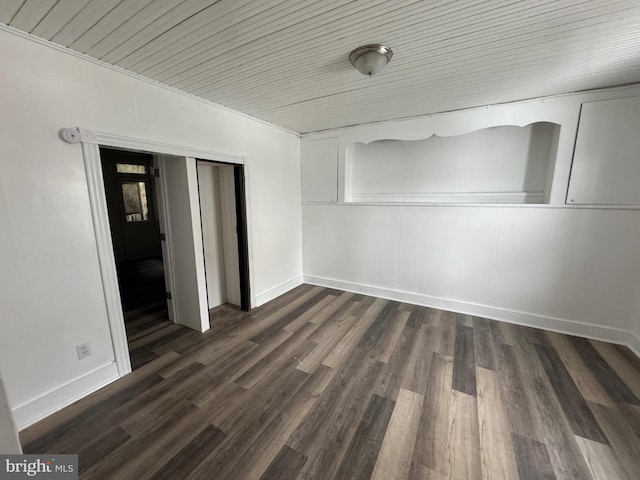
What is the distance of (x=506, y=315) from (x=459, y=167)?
2.00 metres

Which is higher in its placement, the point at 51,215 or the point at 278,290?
the point at 51,215

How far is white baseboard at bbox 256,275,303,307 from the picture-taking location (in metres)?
3.65

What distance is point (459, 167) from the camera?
3.42 meters

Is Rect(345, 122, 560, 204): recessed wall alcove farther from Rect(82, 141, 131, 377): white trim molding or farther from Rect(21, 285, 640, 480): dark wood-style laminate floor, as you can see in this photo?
Rect(82, 141, 131, 377): white trim molding

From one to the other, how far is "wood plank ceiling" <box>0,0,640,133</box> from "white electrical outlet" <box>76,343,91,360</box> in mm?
2200

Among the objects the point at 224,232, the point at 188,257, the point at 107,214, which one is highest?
the point at 107,214

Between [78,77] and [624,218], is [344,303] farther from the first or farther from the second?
[78,77]

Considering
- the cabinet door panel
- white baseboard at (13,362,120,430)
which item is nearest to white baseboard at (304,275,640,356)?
the cabinet door panel

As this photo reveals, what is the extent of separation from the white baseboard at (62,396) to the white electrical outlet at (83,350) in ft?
0.53

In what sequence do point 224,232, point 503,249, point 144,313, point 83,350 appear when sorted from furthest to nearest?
point 224,232 → point 144,313 → point 503,249 → point 83,350

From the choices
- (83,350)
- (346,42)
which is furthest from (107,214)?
(346,42)

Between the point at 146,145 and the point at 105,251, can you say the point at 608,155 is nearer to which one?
the point at 146,145

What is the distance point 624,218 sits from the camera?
2.51 meters

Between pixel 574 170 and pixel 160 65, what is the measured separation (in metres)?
4.06
